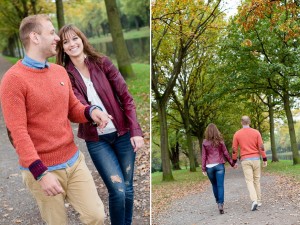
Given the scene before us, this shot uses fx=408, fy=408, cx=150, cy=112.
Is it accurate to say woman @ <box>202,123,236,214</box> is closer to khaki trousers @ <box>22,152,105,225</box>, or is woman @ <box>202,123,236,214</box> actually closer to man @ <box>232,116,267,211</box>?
man @ <box>232,116,267,211</box>

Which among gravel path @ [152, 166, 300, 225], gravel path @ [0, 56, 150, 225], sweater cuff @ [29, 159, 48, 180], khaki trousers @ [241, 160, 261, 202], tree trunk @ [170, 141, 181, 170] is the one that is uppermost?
sweater cuff @ [29, 159, 48, 180]

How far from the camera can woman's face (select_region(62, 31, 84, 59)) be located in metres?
2.39

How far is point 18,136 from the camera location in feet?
5.85

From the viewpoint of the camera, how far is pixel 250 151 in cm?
390

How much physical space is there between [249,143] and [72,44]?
205cm

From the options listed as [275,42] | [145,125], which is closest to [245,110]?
[275,42]

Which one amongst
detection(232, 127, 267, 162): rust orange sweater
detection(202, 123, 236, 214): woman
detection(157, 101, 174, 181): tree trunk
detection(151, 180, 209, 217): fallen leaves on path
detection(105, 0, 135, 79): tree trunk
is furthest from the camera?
detection(105, 0, 135, 79): tree trunk

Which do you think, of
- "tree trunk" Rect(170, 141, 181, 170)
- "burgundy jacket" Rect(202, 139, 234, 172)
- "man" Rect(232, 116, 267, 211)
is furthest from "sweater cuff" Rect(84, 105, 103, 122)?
"burgundy jacket" Rect(202, 139, 234, 172)

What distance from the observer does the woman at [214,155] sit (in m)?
4.18

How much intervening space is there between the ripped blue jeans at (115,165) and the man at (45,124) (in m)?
0.30

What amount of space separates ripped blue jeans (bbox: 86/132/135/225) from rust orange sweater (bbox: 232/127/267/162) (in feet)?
4.60

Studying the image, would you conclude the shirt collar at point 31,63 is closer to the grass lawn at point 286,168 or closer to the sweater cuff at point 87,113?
the sweater cuff at point 87,113

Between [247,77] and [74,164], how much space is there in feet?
5.86

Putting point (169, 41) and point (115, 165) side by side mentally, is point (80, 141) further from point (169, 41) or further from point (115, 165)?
point (115, 165)
